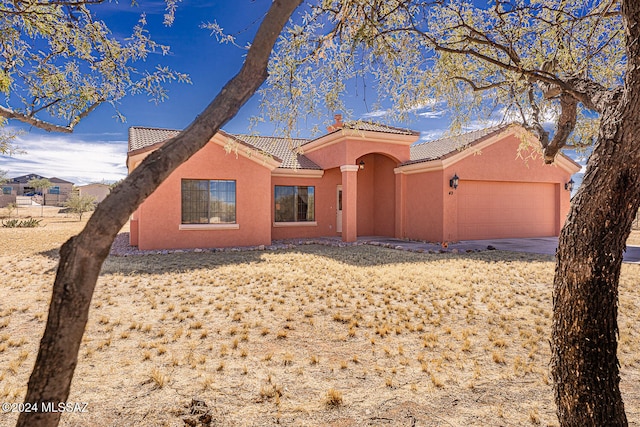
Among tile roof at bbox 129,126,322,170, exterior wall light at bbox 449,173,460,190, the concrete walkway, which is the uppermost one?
tile roof at bbox 129,126,322,170

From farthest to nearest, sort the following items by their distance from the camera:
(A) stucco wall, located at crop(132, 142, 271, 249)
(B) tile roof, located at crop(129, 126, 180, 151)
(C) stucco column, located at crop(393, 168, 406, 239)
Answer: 1. (C) stucco column, located at crop(393, 168, 406, 239)
2. (B) tile roof, located at crop(129, 126, 180, 151)
3. (A) stucco wall, located at crop(132, 142, 271, 249)

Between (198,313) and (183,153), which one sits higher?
(183,153)

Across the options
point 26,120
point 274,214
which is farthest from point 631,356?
point 274,214

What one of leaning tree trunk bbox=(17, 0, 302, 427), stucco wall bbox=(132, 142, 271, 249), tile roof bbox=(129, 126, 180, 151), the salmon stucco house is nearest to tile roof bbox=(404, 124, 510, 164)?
the salmon stucco house

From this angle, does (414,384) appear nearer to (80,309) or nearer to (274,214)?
(80,309)

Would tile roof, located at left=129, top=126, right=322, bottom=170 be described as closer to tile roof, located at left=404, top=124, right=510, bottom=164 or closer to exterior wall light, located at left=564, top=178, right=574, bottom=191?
tile roof, located at left=404, top=124, right=510, bottom=164

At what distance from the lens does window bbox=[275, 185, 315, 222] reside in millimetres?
16344

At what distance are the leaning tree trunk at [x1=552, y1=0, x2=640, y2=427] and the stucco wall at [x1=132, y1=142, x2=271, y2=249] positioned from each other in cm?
1211

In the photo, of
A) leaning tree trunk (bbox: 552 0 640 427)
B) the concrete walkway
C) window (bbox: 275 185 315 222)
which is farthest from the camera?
window (bbox: 275 185 315 222)

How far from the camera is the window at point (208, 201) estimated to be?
43.4 feet

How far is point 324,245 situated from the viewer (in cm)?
1440

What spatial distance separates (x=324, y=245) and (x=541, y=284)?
8.09 meters

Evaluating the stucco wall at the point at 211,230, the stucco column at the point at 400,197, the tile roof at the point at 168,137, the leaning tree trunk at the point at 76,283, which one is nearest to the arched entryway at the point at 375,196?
the stucco column at the point at 400,197

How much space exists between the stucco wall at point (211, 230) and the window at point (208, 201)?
228mm
